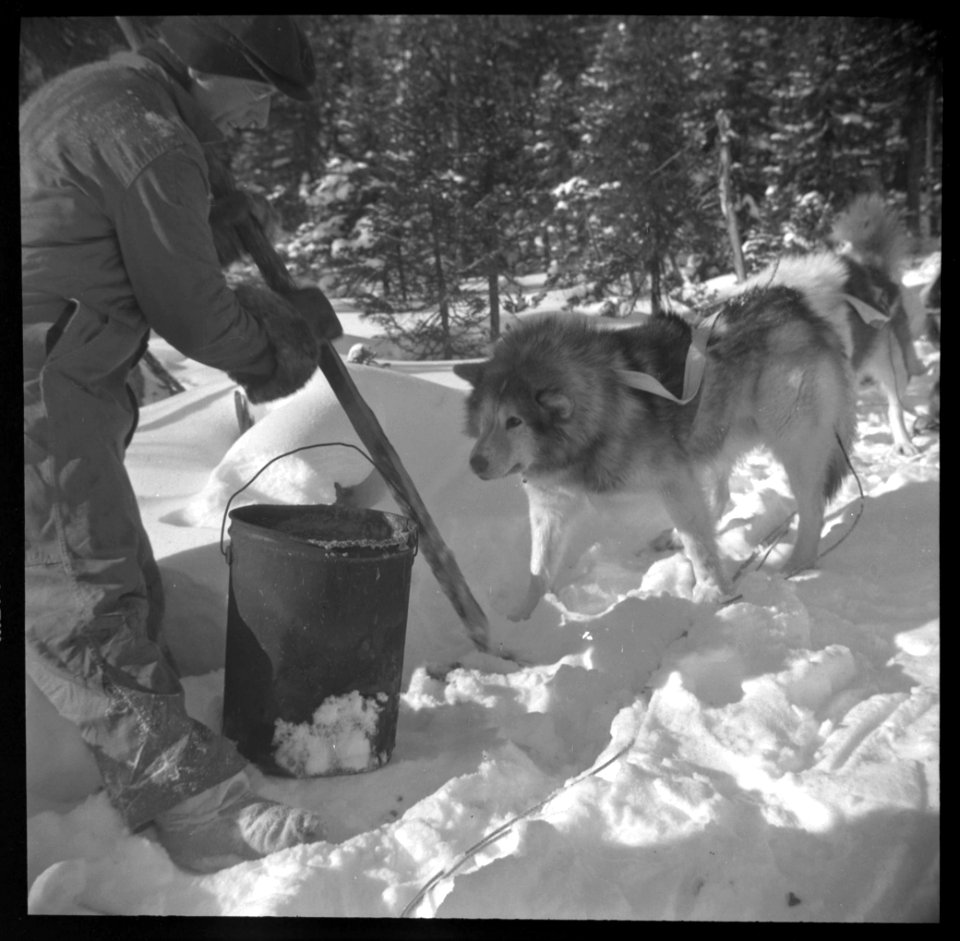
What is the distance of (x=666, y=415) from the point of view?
3.11m

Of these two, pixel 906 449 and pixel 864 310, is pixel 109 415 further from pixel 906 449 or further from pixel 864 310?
pixel 906 449

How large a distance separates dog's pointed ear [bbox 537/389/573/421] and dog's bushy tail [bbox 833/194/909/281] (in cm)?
217

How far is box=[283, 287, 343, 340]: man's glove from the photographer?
7.71 feet

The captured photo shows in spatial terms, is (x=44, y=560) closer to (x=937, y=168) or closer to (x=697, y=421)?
(x=697, y=421)

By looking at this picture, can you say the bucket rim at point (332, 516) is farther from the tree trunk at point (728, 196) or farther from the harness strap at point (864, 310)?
the tree trunk at point (728, 196)

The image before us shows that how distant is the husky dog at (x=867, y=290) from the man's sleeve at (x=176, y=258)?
2.54 m

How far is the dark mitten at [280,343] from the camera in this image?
2.10 m

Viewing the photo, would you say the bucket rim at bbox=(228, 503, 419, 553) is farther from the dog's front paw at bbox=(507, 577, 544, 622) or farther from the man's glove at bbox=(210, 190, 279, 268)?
the dog's front paw at bbox=(507, 577, 544, 622)

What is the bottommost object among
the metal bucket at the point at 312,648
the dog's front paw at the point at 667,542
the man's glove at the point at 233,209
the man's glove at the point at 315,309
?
the dog's front paw at the point at 667,542

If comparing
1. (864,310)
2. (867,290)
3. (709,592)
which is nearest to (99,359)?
(709,592)

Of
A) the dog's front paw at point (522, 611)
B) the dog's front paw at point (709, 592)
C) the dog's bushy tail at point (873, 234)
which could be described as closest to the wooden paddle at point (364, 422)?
the dog's front paw at point (522, 611)

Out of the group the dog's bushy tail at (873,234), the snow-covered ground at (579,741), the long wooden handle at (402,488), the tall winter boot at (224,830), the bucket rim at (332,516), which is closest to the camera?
the snow-covered ground at (579,741)

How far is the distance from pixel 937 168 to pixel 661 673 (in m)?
1.78
